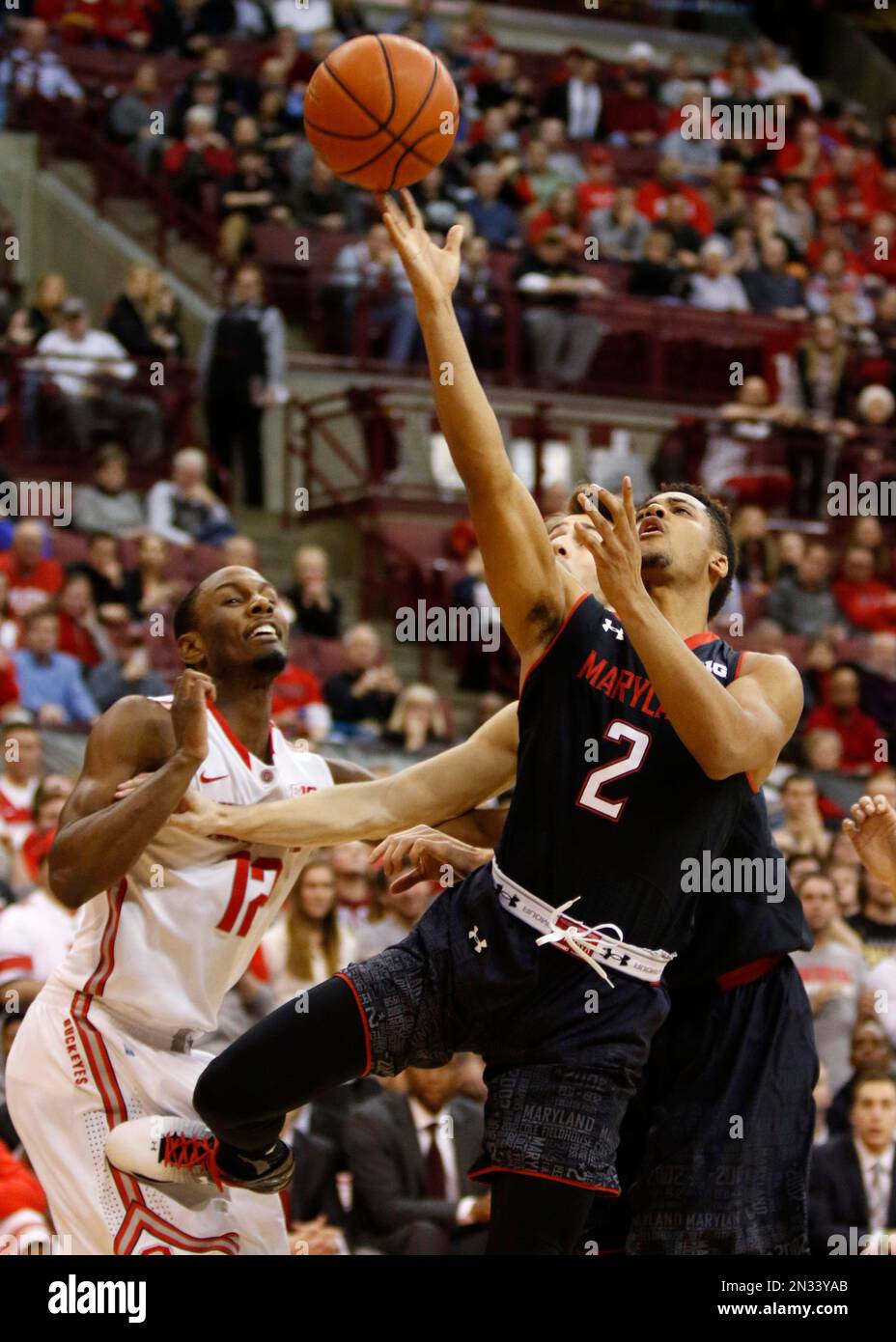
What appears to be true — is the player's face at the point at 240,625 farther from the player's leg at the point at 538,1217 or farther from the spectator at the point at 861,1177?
the spectator at the point at 861,1177

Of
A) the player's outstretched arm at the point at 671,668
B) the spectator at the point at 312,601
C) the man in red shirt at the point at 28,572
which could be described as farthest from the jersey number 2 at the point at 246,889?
the spectator at the point at 312,601

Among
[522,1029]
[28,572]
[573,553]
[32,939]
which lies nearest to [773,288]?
[28,572]

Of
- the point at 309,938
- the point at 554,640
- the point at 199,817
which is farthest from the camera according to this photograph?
the point at 309,938

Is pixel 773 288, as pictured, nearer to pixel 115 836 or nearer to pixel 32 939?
pixel 32 939

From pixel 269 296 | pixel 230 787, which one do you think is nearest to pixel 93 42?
pixel 269 296

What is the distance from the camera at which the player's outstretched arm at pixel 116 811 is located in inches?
197

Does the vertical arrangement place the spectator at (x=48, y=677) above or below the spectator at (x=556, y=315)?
below

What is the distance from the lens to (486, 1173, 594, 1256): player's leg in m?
4.45

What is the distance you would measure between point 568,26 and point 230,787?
1734 centimetres

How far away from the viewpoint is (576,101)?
19.3m

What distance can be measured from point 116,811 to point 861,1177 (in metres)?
4.37

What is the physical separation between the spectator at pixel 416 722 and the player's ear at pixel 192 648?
548cm

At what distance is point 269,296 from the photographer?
618 inches

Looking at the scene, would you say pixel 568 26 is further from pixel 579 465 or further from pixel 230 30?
pixel 579 465
